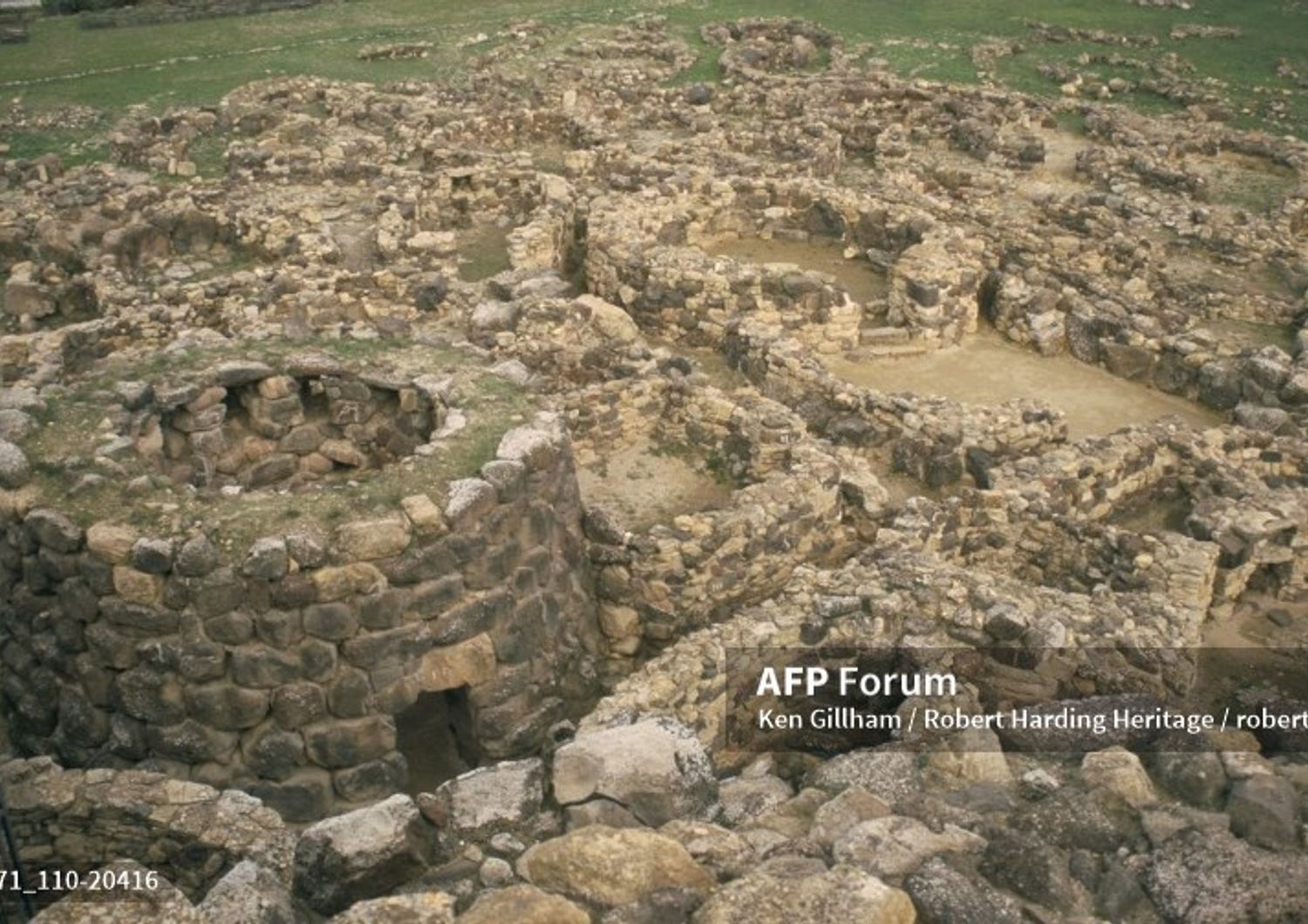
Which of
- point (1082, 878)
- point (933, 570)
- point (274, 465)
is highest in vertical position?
point (1082, 878)

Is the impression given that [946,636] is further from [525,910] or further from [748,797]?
[525,910]

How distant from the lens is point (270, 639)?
10.4 m

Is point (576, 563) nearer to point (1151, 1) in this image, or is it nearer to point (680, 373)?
point (680, 373)

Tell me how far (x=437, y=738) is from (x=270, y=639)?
91.9 inches

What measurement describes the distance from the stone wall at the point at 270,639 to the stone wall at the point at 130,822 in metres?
0.81

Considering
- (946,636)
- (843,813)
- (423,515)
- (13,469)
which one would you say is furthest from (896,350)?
(843,813)

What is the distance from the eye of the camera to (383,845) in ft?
23.8

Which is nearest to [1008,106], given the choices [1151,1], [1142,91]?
[1142,91]

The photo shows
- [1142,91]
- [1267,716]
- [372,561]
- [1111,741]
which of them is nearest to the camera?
[1111,741]

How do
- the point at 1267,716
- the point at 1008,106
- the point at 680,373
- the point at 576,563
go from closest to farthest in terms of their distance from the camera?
the point at 1267,716
the point at 576,563
the point at 680,373
the point at 1008,106

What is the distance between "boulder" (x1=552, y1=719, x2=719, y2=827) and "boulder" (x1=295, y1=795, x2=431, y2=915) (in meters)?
0.86

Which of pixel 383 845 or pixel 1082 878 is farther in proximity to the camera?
pixel 383 845

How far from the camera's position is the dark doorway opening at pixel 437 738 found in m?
11.8

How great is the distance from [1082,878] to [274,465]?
9423 mm
